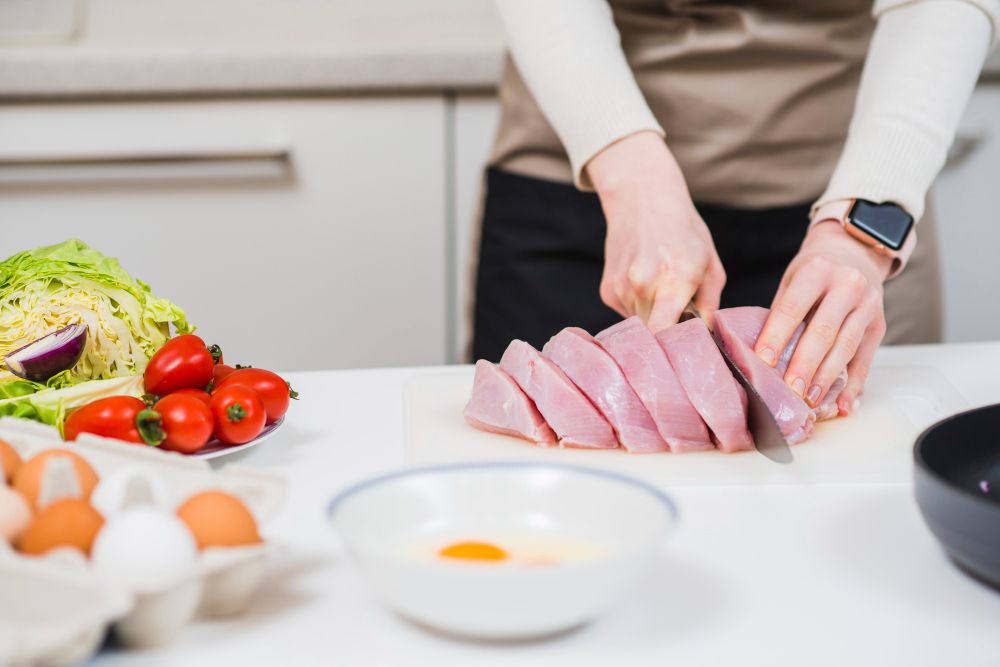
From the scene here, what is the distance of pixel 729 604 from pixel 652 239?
652 millimetres

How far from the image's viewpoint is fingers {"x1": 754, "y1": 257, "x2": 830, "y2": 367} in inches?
46.1

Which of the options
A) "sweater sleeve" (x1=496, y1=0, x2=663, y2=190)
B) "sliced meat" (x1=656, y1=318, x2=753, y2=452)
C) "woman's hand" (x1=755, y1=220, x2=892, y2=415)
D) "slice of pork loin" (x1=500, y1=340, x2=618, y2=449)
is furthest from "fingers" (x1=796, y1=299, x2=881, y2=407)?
"sweater sleeve" (x1=496, y1=0, x2=663, y2=190)

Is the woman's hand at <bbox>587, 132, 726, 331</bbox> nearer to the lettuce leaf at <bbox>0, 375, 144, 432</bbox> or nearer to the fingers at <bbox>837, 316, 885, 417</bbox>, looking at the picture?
the fingers at <bbox>837, 316, 885, 417</bbox>

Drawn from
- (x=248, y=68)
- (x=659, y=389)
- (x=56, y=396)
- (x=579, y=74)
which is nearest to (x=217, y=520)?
(x=56, y=396)

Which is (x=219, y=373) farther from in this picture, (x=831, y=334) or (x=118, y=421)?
(x=831, y=334)

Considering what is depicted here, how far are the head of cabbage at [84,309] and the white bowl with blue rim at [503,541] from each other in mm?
488

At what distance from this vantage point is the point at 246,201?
2225 millimetres

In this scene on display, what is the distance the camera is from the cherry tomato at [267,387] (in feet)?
3.26

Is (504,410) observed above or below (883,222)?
below

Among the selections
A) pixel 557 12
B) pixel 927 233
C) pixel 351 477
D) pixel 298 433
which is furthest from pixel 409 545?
pixel 927 233

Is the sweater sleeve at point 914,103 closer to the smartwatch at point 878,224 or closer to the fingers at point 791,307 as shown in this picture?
the smartwatch at point 878,224

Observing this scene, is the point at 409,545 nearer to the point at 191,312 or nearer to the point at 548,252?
the point at 548,252

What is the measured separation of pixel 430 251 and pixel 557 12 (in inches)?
36.7

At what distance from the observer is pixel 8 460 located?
2.45ft
